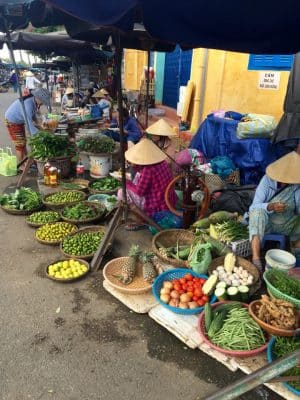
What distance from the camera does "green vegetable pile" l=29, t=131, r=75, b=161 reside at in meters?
5.98

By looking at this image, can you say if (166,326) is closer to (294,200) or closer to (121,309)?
(121,309)

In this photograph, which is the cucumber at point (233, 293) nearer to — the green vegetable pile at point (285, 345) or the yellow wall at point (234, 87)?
the green vegetable pile at point (285, 345)

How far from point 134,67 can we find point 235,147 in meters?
12.1

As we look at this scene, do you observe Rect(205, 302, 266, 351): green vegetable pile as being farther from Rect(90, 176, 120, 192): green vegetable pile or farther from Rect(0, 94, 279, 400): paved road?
Rect(90, 176, 120, 192): green vegetable pile

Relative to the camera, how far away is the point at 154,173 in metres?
4.18

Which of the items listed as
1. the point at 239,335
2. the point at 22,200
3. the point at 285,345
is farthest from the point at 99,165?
the point at 285,345

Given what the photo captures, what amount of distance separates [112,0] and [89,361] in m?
2.78

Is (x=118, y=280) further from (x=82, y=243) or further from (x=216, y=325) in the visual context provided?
(x=216, y=325)

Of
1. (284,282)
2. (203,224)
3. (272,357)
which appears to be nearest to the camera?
(272,357)

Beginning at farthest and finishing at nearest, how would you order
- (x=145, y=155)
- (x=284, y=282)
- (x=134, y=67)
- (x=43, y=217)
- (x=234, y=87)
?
(x=134, y=67)
(x=234, y=87)
(x=43, y=217)
(x=145, y=155)
(x=284, y=282)

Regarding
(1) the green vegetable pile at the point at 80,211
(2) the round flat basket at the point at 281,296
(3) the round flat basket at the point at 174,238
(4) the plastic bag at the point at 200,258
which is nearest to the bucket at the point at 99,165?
(1) the green vegetable pile at the point at 80,211

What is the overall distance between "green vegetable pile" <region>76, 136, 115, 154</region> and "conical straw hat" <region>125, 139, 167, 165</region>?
8.24 ft

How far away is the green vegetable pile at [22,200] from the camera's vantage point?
508 centimetres

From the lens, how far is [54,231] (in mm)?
4332
